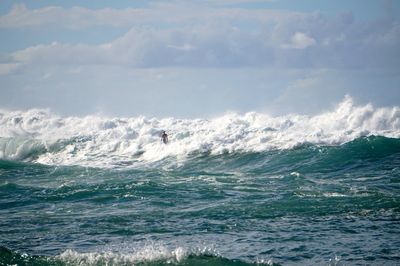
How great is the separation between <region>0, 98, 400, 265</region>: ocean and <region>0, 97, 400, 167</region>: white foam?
13cm

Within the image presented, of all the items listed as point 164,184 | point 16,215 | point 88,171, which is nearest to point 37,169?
point 88,171

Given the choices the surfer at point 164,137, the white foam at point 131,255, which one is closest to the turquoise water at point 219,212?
the white foam at point 131,255

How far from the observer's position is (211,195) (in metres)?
22.1

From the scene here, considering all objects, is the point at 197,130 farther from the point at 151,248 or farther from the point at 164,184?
the point at 151,248

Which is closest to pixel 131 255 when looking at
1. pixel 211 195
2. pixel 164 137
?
pixel 211 195

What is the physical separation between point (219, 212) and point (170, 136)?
21.7 meters

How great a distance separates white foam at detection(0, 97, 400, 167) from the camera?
35.0 meters

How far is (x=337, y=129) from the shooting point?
3728 centimetres

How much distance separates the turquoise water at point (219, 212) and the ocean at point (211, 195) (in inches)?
2.0

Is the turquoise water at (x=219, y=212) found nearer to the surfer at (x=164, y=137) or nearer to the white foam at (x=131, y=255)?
the white foam at (x=131, y=255)

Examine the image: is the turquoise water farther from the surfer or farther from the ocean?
the surfer

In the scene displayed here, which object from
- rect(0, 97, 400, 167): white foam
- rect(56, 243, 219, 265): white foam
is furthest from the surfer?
rect(56, 243, 219, 265): white foam

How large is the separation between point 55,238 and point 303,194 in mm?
9184

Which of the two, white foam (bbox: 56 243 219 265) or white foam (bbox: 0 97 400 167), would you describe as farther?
white foam (bbox: 0 97 400 167)
